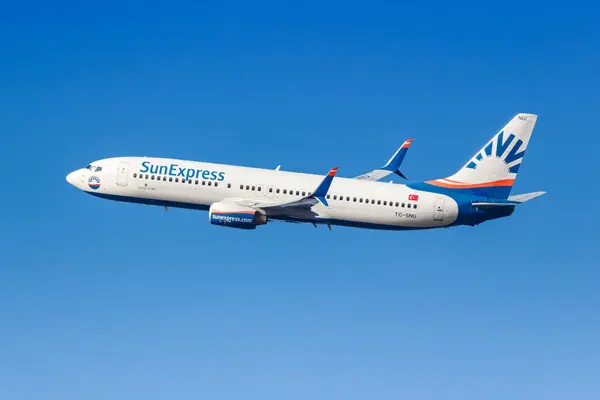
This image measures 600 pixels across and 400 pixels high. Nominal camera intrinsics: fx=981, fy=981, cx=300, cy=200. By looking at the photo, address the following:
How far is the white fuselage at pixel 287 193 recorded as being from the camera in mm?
101875

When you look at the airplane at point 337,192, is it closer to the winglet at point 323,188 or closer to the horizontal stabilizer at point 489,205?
the horizontal stabilizer at point 489,205

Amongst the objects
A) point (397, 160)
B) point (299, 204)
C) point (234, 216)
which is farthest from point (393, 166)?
point (234, 216)

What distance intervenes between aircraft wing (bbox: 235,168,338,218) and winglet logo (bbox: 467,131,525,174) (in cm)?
1730

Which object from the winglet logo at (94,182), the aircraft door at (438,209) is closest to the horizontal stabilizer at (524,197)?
the aircraft door at (438,209)

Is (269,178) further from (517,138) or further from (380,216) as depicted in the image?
(517,138)

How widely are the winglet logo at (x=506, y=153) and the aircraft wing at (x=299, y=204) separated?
1730 cm

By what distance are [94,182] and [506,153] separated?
44.4m

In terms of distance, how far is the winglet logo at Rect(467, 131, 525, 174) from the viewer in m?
104

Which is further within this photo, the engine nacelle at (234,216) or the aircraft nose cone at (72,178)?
the aircraft nose cone at (72,178)

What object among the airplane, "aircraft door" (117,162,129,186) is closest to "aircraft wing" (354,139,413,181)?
the airplane

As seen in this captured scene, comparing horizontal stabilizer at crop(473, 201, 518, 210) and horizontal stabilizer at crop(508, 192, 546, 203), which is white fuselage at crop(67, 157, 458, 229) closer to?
horizontal stabilizer at crop(473, 201, 518, 210)

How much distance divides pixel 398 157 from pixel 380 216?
1457 cm

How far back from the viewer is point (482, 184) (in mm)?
103750

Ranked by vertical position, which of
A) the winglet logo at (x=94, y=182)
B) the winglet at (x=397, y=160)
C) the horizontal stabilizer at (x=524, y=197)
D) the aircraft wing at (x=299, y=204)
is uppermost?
the winglet at (x=397, y=160)
